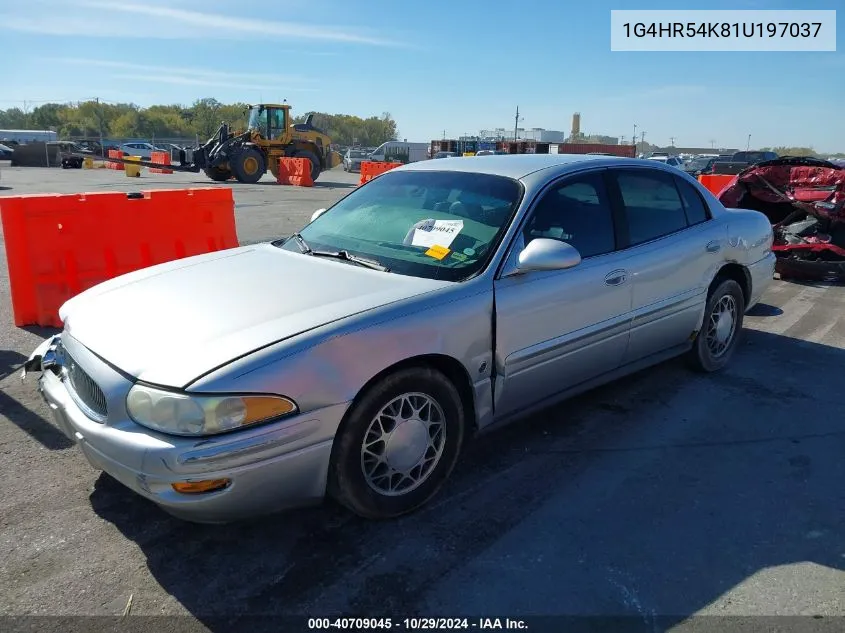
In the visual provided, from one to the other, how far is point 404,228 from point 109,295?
153cm

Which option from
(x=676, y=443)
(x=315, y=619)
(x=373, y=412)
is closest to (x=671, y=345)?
(x=676, y=443)

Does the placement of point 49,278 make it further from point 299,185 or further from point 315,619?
point 299,185

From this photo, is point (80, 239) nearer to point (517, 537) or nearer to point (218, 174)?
point (517, 537)

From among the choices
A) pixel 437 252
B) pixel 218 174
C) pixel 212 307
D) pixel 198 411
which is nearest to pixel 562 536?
pixel 437 252

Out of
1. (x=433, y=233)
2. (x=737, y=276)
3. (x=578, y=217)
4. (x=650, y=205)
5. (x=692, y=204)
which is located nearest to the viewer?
(x=433, y=233)

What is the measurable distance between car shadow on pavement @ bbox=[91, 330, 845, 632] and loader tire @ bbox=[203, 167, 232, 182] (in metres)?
24.1

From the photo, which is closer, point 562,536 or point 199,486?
point 199,486

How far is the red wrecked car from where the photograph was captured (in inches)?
304

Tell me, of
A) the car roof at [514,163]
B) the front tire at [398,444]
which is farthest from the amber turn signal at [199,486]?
the car roof at [514,163]

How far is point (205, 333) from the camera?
2.60 metres

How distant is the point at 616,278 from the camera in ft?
12.1

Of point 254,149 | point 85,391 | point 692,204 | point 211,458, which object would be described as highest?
point 254,149

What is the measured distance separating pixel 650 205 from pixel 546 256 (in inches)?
55.8

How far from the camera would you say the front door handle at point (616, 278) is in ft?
11.9
